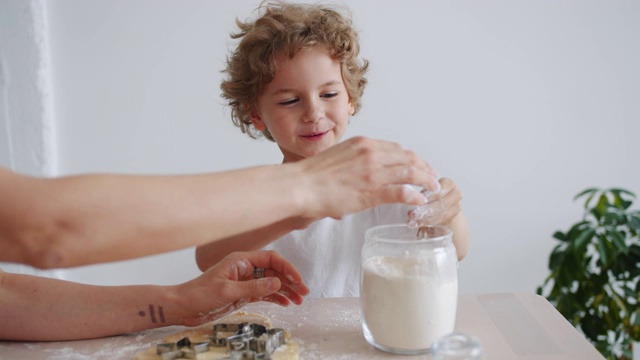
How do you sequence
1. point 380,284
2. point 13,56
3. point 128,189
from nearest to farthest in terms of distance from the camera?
1. point 128,189
2. point 380,284
3. point 13,56

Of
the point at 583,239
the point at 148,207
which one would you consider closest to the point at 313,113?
the point at 148,207

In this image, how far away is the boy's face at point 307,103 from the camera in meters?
1.31

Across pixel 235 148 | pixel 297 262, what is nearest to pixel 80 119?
pixel 235 148

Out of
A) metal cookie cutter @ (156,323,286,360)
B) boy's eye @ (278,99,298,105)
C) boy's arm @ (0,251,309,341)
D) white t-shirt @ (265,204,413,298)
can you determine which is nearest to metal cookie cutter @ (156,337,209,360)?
metal cookie cutter @ (156,323,286,360)

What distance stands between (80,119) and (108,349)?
158 cm

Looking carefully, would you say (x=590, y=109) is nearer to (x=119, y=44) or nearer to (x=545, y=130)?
(x=545, y=130)

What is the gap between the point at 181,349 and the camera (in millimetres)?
838

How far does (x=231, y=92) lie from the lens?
1.54 metres

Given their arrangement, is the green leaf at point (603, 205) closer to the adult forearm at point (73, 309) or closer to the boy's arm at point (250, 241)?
the boy's arm at point (250, 241)

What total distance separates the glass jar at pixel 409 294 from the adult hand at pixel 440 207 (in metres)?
0.12

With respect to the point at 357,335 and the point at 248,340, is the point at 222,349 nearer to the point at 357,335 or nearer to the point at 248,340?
the point at 248,340

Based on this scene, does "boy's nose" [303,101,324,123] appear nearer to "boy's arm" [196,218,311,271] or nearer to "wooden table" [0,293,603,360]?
"boy's arm" [196,218,311,271]

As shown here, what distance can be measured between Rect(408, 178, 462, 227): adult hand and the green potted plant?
36.1 inches

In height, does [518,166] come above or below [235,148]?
below
